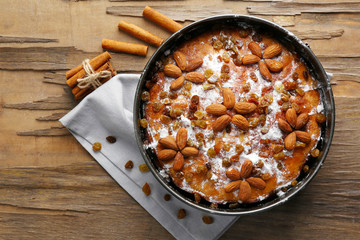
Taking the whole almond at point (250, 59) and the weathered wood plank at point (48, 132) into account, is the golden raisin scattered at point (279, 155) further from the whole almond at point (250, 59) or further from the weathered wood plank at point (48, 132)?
the weathered wood plank at point (48, 132)

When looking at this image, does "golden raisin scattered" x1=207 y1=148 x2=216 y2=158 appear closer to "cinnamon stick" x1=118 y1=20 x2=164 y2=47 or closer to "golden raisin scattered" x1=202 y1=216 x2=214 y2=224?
"golden raisin scattered" x1=202 y1=216 x2=214 y2=224

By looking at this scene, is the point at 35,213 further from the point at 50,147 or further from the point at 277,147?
the point at 277,147

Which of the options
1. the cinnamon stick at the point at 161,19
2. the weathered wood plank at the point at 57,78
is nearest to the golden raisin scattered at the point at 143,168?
the weathered wood plank at the point at 57,78

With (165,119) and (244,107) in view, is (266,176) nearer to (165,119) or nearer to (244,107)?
(244,107)

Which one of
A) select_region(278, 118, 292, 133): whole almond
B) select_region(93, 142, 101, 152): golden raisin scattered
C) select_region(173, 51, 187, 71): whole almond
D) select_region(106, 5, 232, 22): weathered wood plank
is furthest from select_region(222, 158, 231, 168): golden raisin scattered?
select_region(106, 5, 232, 22): weathered wood plank

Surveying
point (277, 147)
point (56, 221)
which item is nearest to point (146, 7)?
point (277, 147)
